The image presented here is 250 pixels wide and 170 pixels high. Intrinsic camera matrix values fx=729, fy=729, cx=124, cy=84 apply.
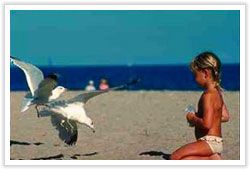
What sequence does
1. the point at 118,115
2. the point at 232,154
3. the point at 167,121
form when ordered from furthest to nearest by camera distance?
the point at 118,115
the point at 167,121
the point at 232,154

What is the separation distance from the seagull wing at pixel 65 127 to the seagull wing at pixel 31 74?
0.38 m

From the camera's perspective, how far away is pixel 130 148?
8742 millimetres

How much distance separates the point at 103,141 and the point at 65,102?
Answer: 5.19 feet

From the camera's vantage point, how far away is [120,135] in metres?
9.70

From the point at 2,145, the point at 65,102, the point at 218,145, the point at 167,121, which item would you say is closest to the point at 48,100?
the point at 65,102

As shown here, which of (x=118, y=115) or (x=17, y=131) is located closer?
(x=17, y=131)

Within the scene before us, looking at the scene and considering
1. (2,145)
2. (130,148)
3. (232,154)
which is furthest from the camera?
(130,148)

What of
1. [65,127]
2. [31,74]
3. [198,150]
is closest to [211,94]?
[198,150]

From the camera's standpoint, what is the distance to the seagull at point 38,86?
7711 millimetres

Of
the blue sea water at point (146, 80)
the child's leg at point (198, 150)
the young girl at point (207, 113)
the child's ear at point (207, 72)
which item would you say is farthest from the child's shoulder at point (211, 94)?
the blue sea water at point (146, 80)

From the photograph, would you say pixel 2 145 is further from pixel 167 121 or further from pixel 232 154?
pixel 167 121

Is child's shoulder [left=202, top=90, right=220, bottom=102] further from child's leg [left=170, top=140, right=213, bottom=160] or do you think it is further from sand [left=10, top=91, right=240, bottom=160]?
sand [left=10, top=91, right=240, bottom=160]

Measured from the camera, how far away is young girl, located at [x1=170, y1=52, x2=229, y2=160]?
678cm

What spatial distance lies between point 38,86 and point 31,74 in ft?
0.69
